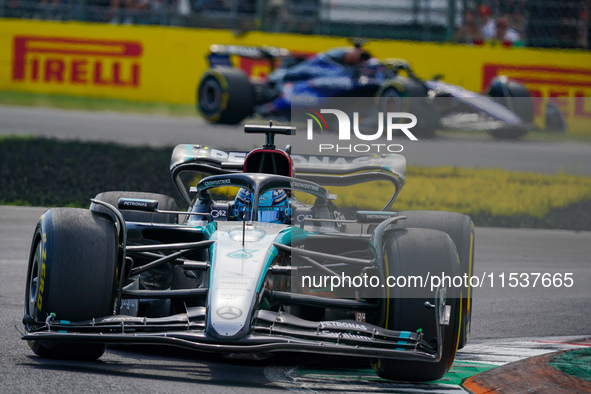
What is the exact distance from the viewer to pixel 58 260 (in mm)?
4902

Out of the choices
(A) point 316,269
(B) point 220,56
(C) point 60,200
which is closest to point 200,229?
(A) point 316,269

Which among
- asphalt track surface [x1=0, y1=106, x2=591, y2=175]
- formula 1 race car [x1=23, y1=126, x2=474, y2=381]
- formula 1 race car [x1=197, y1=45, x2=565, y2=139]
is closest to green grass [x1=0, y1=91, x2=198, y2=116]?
asphalt track surface [x1=0, y1=106, x2=591, y2=175]

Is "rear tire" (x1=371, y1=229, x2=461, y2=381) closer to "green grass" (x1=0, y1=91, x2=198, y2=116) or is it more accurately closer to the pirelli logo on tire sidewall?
"green grass" (x1=0, y1=91, x2=198, y2=116)

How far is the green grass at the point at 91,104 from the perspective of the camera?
18.7 metres

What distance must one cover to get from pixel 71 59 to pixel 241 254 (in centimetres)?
1565

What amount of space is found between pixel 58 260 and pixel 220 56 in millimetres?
13039

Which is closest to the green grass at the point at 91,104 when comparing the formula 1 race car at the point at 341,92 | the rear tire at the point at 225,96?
the rear tire at the point at 225,96

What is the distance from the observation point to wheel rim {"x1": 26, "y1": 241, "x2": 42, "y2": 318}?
5.00 m

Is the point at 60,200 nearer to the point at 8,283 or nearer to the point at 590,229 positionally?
the point at 8,283

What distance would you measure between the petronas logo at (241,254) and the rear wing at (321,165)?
7.35ft

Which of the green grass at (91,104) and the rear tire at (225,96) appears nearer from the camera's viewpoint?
the rear tire at (225,96)

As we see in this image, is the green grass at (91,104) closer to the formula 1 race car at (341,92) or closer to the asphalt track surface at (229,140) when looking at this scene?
the asphalt track surface at (229,140)

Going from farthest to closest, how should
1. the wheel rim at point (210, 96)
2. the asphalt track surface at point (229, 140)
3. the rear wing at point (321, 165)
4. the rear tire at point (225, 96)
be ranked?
the wheel rim at point (210, 96), the rear tire at point (225, 96), the asphalt track surface at point (229, 140), the rear wing at point (321, 165)

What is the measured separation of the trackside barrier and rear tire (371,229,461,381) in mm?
15070
